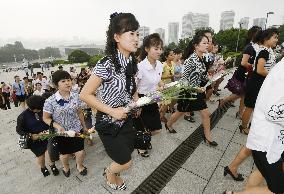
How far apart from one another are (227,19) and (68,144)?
559 feet

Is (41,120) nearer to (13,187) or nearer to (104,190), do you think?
→ (13,187)

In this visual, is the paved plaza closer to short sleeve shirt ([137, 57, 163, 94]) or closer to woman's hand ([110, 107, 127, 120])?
short sleeve shirt ([137, 57, 163, 94])

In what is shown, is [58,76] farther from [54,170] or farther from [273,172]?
[273,172]

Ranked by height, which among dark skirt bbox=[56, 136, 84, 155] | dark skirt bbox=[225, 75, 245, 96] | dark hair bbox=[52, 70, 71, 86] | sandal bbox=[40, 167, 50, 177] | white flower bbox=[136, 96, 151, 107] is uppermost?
dark hair bbox=[52, 70, 71, 86]

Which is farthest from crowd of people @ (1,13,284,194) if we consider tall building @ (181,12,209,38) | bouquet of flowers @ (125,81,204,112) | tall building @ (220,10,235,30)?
tall building @ (181,12,209,38)

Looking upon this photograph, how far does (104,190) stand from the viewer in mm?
2984

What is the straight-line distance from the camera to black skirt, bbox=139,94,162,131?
3469 mm

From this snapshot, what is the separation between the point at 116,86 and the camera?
7.23 feet

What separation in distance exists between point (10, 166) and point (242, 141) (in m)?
4.45

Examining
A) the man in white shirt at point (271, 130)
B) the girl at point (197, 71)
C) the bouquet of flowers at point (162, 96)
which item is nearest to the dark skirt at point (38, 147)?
the bouquet of flowers at point (162, 96)

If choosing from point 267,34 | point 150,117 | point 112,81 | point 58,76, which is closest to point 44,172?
point 58,76

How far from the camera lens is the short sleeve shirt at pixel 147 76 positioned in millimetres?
3535

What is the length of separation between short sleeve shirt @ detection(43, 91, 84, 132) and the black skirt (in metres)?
1.03

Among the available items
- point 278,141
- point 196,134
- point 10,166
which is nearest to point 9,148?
point 10,166
